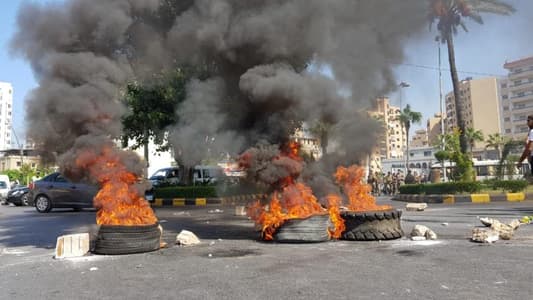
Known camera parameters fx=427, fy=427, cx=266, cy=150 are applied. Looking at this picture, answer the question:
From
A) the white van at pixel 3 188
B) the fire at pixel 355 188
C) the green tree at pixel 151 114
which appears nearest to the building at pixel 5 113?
the white van at pixel 3 188

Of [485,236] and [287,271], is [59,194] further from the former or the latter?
[485,236]

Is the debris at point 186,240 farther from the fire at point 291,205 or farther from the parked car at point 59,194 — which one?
the parked car at point 59,194

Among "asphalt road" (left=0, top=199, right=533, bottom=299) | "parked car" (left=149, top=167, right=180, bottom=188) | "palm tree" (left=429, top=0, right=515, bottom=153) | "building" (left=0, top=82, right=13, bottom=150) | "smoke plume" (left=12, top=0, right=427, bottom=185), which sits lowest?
"asphalt road" (left=0, top=199, right=533, bottom=299)

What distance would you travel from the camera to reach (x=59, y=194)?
608 inches

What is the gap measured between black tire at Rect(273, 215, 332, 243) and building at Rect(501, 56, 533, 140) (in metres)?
99.3

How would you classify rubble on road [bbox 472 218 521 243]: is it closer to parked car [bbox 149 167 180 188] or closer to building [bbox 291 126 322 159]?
building [bbox 291 126 322 159]

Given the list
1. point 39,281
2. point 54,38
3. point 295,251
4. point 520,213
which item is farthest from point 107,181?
point 520,213

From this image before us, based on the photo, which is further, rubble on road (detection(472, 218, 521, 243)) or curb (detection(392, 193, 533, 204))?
curb (detection(392, 193, 533, 204))

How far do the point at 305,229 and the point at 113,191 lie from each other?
2.95m

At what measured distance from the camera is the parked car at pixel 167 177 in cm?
2279

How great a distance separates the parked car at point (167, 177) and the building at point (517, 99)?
88.8m

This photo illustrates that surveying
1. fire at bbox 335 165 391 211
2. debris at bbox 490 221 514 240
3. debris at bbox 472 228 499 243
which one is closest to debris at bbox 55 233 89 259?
fire at bbox 335 165 391 211

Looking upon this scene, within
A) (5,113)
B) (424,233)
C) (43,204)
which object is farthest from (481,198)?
(5,113)

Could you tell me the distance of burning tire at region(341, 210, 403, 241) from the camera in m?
6.71
